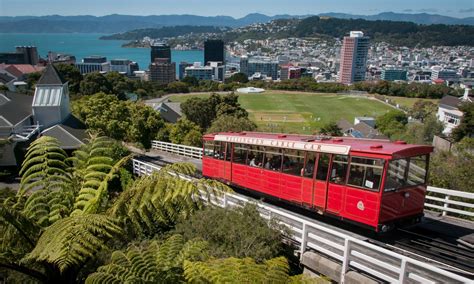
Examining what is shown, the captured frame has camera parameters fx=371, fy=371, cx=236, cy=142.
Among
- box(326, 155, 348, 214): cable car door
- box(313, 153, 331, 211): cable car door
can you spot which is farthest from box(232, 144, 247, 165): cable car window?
box(326, 155, 348, 214): cable car door

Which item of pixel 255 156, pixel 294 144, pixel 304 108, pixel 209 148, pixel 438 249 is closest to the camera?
pixel 438 249

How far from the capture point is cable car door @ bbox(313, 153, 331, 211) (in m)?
11.4

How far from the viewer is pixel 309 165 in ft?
39.4

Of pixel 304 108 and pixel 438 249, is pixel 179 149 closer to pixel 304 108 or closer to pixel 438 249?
pixel 438 249

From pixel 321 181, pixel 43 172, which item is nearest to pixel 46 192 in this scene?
pixel 43 172

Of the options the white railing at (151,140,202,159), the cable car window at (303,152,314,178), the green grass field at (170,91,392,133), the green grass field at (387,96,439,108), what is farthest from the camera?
the green grass field at (387,96,439,108)

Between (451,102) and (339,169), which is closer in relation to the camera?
(339,169)

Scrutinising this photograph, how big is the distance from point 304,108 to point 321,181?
107 metres

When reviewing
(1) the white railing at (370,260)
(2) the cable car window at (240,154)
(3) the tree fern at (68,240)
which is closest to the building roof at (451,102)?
(2) the cable car window at (240,154)

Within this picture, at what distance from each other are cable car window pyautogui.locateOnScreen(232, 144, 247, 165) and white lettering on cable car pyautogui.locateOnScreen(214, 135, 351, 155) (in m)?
0.22

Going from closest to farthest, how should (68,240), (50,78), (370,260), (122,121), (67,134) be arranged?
(68,240)
(370,260)
(67,134)
(122,121)
(50,78)

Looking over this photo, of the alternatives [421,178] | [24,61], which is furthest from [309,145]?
[24,61]

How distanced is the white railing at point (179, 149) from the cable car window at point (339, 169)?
635 inches

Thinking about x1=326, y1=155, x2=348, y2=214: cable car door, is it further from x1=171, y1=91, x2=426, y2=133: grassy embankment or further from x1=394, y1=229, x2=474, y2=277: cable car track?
x1=171, y1=91, x2=426, y2=133: grassy embankment
